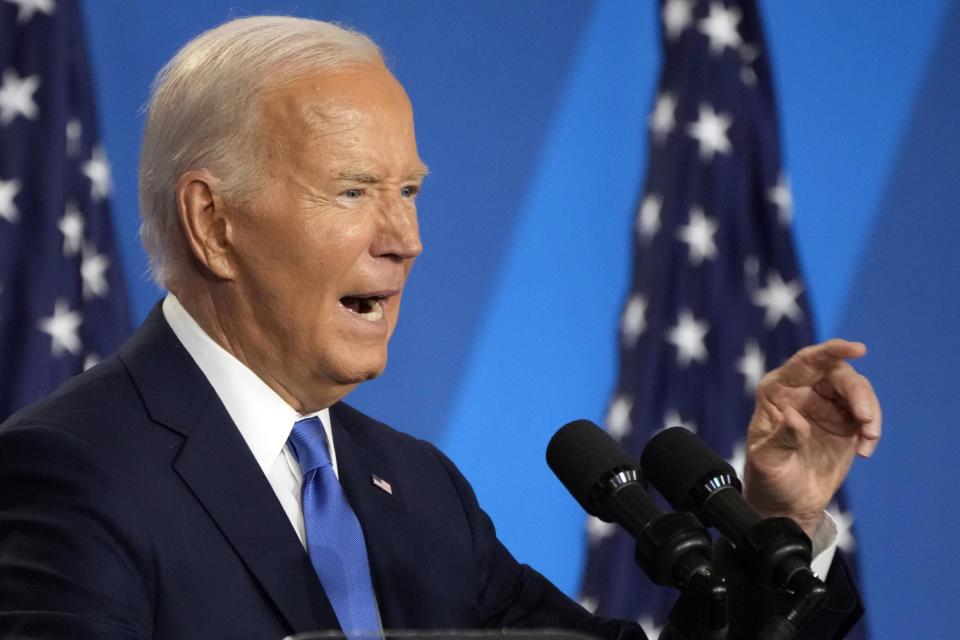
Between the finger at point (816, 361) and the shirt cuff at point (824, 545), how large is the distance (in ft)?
0.79

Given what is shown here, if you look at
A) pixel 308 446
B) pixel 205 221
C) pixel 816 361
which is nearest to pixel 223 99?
pixel 205 221

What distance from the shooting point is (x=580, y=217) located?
11.8 feet

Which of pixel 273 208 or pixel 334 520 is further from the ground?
pixel 273 208

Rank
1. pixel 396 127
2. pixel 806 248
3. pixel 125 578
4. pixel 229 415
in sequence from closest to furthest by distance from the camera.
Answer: pixel 125 578 < pixel 229 415 < pixel 396 127 < pixel 806 248

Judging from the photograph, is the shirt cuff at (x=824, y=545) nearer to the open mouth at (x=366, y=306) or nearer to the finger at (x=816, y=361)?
the finger at (x=816, y=361)

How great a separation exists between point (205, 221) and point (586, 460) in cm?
82

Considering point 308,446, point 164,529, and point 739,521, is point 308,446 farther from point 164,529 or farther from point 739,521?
point 739,521

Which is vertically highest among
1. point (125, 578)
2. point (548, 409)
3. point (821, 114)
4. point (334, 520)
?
point (821, 114)

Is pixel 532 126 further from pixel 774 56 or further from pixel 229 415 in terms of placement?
pixel 229 415

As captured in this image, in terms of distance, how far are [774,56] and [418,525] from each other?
2.32m

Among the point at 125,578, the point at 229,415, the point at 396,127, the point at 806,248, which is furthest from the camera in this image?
the point at 806,248

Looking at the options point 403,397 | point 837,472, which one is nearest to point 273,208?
point 837,472

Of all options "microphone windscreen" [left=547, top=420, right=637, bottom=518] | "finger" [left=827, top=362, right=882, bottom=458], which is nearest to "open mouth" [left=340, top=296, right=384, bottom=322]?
"microphone windscreen" [left=547, top=420, right=637, bottom=518]

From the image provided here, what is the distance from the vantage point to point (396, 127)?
192cm
